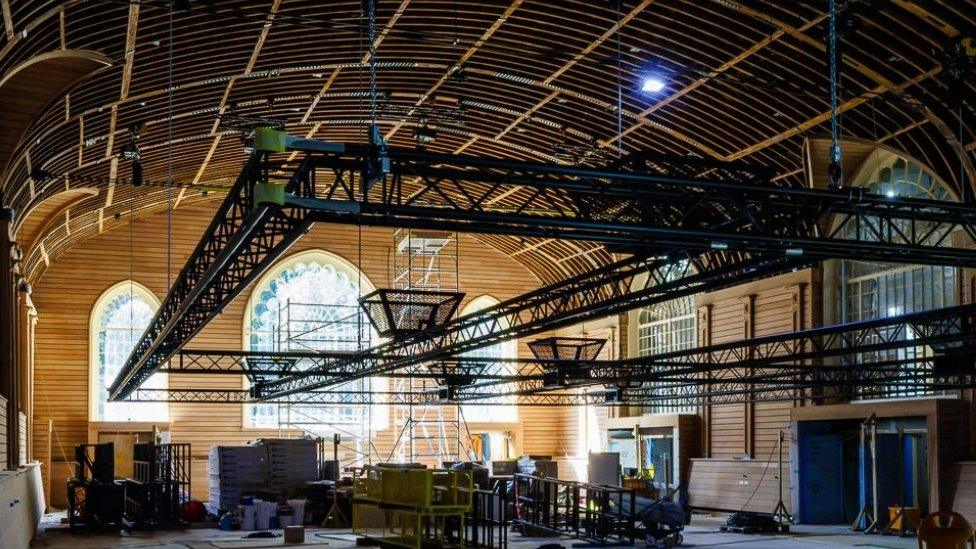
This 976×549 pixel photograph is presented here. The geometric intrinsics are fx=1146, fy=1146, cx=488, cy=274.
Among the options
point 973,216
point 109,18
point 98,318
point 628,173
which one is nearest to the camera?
point 628,173

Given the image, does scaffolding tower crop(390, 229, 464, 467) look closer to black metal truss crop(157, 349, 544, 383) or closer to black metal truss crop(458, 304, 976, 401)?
black metal truss crop(157, 349, 544, 383)

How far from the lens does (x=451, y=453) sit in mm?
37719

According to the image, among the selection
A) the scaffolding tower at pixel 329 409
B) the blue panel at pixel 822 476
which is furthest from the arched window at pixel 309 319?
the blue panel at pixel 822 476

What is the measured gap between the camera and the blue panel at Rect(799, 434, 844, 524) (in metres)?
26.7

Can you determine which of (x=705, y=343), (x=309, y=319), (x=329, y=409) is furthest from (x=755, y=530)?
(x=329, y=409)

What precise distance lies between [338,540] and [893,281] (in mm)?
13079

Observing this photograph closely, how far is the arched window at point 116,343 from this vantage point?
113ft

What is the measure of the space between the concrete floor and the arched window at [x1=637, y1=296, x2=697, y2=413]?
8.39 m

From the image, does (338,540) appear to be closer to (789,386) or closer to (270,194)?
(789,386)

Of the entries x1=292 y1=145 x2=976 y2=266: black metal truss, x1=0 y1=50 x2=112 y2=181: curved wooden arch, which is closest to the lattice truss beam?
x1=292 y1=145 x2=976 y2=266: black metal truss

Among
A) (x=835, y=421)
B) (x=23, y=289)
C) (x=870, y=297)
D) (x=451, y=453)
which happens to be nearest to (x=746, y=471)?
(x=835, y=421)

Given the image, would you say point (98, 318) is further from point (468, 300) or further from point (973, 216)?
point (973, 216)

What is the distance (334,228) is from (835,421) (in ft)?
56.6

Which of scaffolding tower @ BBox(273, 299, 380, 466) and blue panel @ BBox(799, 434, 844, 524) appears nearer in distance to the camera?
blue panel @ BBox(799, 434, 844, 524)
